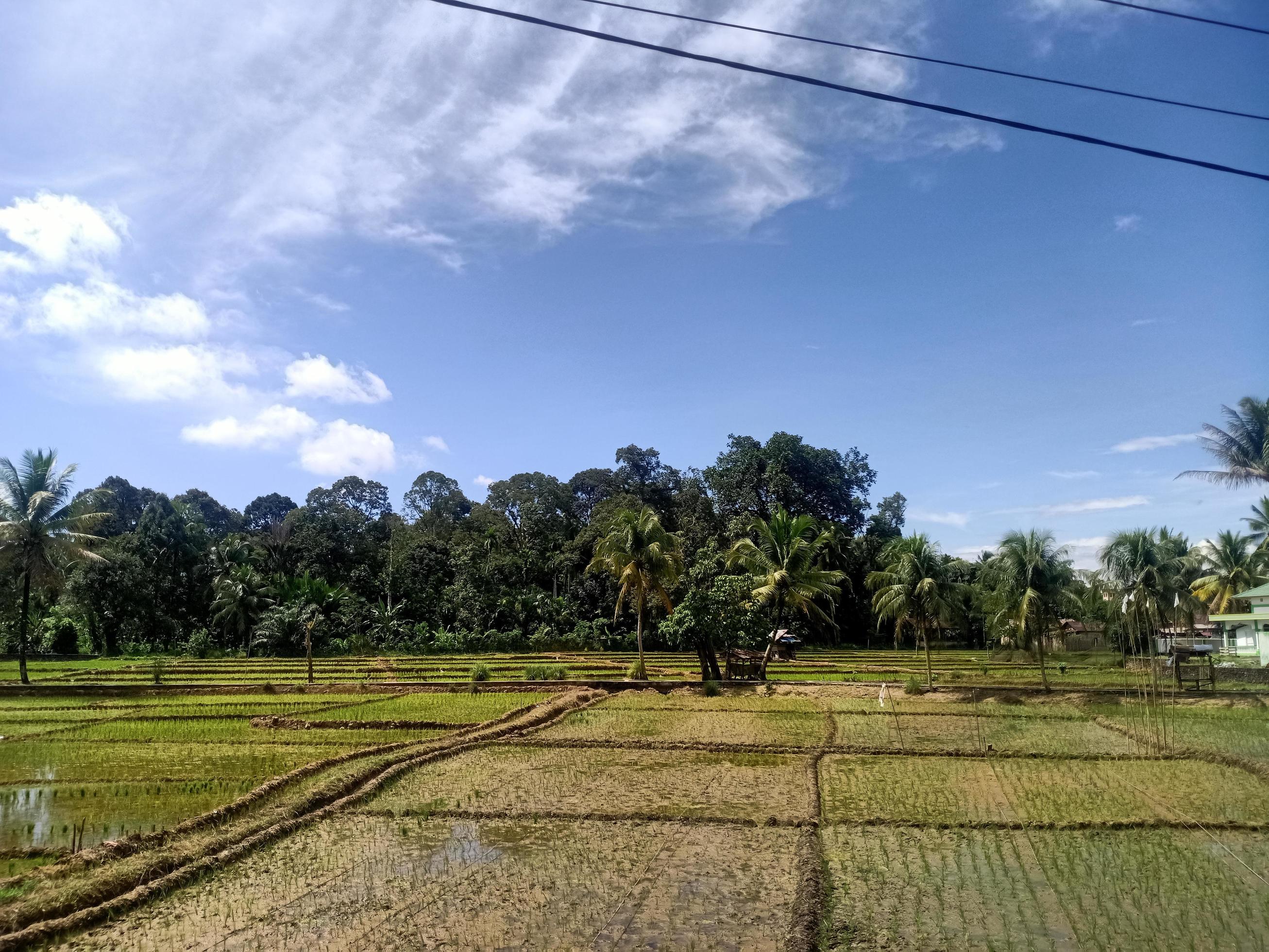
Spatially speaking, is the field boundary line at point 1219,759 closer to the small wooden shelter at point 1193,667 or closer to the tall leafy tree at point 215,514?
the small wooden shelter at point 1193,667

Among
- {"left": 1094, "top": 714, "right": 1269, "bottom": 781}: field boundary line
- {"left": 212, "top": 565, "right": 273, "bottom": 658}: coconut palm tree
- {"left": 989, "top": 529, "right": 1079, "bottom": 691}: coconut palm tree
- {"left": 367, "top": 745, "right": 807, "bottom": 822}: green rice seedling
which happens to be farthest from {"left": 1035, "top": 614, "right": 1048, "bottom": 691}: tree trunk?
{"left": 212, "top": 565, "right": 273, "bottom": 658}: coconut palm tree

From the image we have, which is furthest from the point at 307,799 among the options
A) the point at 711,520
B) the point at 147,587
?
the point at 711,520

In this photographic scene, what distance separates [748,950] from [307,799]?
6465 mm

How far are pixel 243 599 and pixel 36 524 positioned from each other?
16.0m

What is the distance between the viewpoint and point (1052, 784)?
11.7 meters

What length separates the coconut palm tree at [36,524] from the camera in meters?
27.1

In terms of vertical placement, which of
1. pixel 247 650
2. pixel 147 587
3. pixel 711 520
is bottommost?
pixel 247 650

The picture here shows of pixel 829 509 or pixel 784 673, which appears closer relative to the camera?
pixel 784 673

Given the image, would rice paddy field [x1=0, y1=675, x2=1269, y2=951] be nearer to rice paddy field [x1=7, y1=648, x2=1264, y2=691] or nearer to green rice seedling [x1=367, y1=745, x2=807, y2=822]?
green rice seedling [x1=367, y1=745, x2=807, y2=822]

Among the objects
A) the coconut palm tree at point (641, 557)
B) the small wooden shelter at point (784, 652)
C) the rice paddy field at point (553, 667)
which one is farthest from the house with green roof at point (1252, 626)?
the coconut palm tree at point (641, 557)

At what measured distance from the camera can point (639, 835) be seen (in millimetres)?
9266

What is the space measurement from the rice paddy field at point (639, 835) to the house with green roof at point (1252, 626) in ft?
37.8

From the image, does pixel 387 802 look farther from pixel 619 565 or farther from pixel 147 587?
pixel 147 587

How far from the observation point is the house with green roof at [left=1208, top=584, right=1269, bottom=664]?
27.0 m
